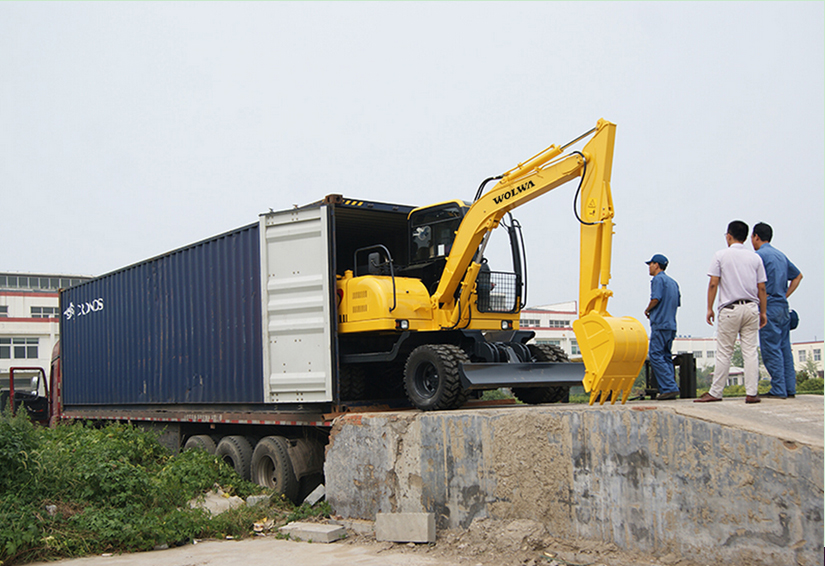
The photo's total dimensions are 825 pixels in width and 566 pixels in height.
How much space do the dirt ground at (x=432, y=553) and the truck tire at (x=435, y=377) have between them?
1.51 m

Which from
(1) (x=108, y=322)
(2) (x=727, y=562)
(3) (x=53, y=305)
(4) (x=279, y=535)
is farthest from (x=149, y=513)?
Answer: (3) (x=53, y=305)

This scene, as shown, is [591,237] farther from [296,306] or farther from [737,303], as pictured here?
[296,306]

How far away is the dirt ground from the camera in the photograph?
6289 millimetres

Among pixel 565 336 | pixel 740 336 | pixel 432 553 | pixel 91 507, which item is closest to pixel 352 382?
pixel 432 553

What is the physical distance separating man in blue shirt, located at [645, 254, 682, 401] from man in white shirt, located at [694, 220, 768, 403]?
168 centimetres

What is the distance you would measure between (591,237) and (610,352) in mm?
1291

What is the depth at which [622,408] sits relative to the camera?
21.1 feet

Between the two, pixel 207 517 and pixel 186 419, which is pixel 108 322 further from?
pixel 207 517

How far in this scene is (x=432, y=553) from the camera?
7160 millimetres

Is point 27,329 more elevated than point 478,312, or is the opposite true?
point 27,329

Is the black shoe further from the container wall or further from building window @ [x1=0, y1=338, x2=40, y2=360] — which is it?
building window @ [x1=0, y1=338, x2=40, y2=360]

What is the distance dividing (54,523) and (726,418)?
21.7ft

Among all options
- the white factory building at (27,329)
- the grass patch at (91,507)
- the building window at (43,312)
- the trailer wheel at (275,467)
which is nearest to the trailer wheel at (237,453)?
the trailer wheel at (275,467)

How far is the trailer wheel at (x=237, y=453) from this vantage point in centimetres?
1058
